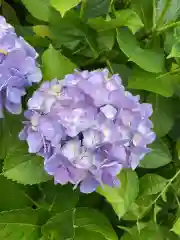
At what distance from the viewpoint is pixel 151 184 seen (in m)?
0.70

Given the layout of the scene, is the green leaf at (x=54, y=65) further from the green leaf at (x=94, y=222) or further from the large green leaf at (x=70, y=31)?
the green leaf at (x=94, y=222)

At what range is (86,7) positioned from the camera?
26.8 inches

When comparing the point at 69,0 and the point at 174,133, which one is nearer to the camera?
the point at 69,0

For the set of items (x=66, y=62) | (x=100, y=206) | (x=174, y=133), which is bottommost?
(x=100, y=206)

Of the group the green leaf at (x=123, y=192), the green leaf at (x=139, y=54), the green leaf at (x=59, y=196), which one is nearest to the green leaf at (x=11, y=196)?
the green leaf at (x=59, y=196)

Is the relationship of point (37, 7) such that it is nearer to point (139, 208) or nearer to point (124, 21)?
point (124, 21)

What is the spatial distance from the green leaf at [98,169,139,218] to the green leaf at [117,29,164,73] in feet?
0.46

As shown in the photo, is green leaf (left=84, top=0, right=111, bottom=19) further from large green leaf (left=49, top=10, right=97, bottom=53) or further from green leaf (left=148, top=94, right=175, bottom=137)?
green leaf (left=148, top=94, right=175, bottom=137)

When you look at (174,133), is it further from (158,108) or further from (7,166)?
(7,166)

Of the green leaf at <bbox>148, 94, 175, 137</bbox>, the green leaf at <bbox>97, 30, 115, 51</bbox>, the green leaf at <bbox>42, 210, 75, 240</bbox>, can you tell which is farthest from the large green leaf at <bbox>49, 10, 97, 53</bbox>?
the green leaf at <bbox>42, 210, 75, 240</bbox>

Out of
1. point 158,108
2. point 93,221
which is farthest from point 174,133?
point 93,221

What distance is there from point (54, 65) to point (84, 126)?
0.37 feet

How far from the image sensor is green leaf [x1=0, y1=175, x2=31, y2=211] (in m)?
0.69

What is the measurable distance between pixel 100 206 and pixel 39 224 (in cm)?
12
